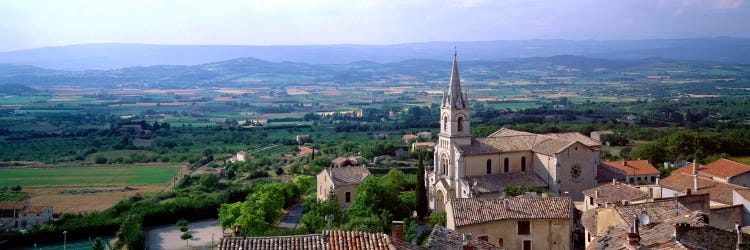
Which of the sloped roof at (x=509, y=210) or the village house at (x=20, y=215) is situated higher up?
the sloped roof at (x=509, y=210)

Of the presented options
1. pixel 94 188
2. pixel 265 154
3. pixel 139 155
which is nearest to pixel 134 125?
pixel 139 155

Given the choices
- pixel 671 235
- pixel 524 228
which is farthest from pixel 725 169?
pixel 671 235

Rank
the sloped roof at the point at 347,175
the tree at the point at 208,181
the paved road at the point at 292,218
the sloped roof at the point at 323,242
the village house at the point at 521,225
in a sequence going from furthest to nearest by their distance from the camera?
the tree at the point at 208,181, the sloped roof at the point at 347,175, the paved road at the point at 292,218, the village house at the point at 521,225, the sloped roof at the point at 323,242

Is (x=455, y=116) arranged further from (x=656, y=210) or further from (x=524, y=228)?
(x=656, y=210)

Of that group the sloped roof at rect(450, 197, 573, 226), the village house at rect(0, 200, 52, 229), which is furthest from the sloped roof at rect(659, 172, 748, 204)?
the village house at rect(0, 200, 52, 229)

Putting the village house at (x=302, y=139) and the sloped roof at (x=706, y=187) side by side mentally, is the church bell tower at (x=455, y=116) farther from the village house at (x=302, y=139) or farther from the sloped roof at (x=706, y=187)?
the village house at (x=302, y=139)

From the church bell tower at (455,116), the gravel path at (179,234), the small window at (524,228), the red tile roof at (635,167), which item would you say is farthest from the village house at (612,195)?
the gravel path at (179,234)

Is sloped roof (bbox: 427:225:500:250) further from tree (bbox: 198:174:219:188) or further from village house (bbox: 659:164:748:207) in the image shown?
tree (bbox: 198:174:219:188)
